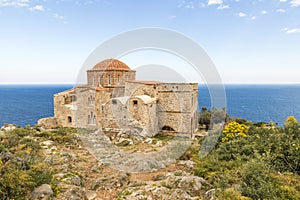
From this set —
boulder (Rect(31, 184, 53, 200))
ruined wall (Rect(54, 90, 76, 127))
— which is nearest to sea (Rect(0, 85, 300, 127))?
boulder (Rect(31, 184, 53, 200))

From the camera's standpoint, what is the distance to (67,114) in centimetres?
2155

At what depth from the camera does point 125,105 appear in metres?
17.7

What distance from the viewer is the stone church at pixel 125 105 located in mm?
17438

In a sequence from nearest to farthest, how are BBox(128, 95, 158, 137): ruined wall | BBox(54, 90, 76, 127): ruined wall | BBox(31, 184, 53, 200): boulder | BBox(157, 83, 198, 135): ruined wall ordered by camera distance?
1. BBox(31, 184, 53, 200): boulder
2. BBox(128, 95, 158, 137): ruined wall
3. BBox(157, 83, 198, 135): ruined wall
4. BBox(54, 90, 76, 127): ruined wall

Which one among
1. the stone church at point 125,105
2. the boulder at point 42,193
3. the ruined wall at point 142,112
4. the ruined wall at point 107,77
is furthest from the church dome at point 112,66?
the boulder at point 42,193

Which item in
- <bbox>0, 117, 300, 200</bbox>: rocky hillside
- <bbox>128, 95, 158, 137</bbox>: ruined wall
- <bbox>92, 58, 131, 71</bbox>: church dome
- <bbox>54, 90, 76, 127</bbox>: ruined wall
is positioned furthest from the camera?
<bbox>92, 58, 131, 71</bbox>: church dome

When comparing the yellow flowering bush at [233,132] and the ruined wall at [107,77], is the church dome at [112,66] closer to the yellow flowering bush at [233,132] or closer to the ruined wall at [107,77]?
the ruined wall at [107,77]

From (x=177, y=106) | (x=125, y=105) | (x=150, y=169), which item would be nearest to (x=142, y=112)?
(x=125, y=105)

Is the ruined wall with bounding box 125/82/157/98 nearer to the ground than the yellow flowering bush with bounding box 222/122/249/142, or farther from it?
farther from it

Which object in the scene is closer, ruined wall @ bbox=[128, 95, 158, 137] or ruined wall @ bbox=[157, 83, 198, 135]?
ruined wall @ bbox=[128, 95, 158, 137]

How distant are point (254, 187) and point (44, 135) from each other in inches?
622

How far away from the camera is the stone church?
17.4 meters

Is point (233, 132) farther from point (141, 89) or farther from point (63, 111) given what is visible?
point (63, 111)

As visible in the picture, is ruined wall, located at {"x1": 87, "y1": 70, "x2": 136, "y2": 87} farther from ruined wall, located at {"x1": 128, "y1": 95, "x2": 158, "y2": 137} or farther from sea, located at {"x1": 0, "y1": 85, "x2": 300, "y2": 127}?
sea, located at {"x1": 0, "y1": 85, "x2": 300, "y2": 127}
